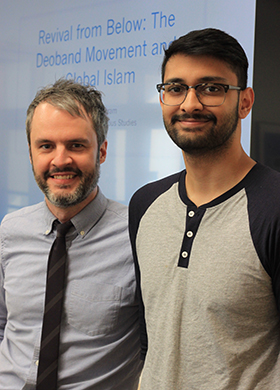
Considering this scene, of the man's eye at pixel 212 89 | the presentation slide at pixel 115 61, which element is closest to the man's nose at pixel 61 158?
the man's eye at pixel 212 89

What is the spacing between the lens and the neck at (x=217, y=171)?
1136 millimetres

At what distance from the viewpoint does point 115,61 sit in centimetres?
269

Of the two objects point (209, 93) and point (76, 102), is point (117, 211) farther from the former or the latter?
point (209, 93)

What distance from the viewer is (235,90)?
43.8 inches

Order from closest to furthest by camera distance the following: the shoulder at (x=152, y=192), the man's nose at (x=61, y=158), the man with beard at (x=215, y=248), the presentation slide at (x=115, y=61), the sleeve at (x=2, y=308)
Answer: the man with beard at (x=215, y=248)
the shoulder at (x=152, y=192)
the man's nose at (x=61, y=158)
the sleeve at (x=2, y=308)
the presentation slide at (x=115, y=61)

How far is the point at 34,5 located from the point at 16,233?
213cm

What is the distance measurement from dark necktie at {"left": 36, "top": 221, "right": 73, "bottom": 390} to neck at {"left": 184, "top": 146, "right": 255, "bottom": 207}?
21.3 inches

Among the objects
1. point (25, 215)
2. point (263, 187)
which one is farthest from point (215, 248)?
point (25, 215)

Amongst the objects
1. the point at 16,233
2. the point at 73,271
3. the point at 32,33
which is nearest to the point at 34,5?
the point at 32,33

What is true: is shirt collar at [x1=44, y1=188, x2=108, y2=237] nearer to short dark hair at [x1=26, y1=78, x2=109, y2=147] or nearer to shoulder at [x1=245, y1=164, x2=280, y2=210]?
short dark hair at [x1=26, y1=78, x2=109, y2=147]

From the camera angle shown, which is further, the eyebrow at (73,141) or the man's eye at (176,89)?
the eyebrow at (73,141)

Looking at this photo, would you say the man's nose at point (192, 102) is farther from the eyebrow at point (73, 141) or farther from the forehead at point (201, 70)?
the eyebrow at point (73, 141)

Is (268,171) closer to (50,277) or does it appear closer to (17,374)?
(50,277)

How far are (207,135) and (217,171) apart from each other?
107 millimetres
